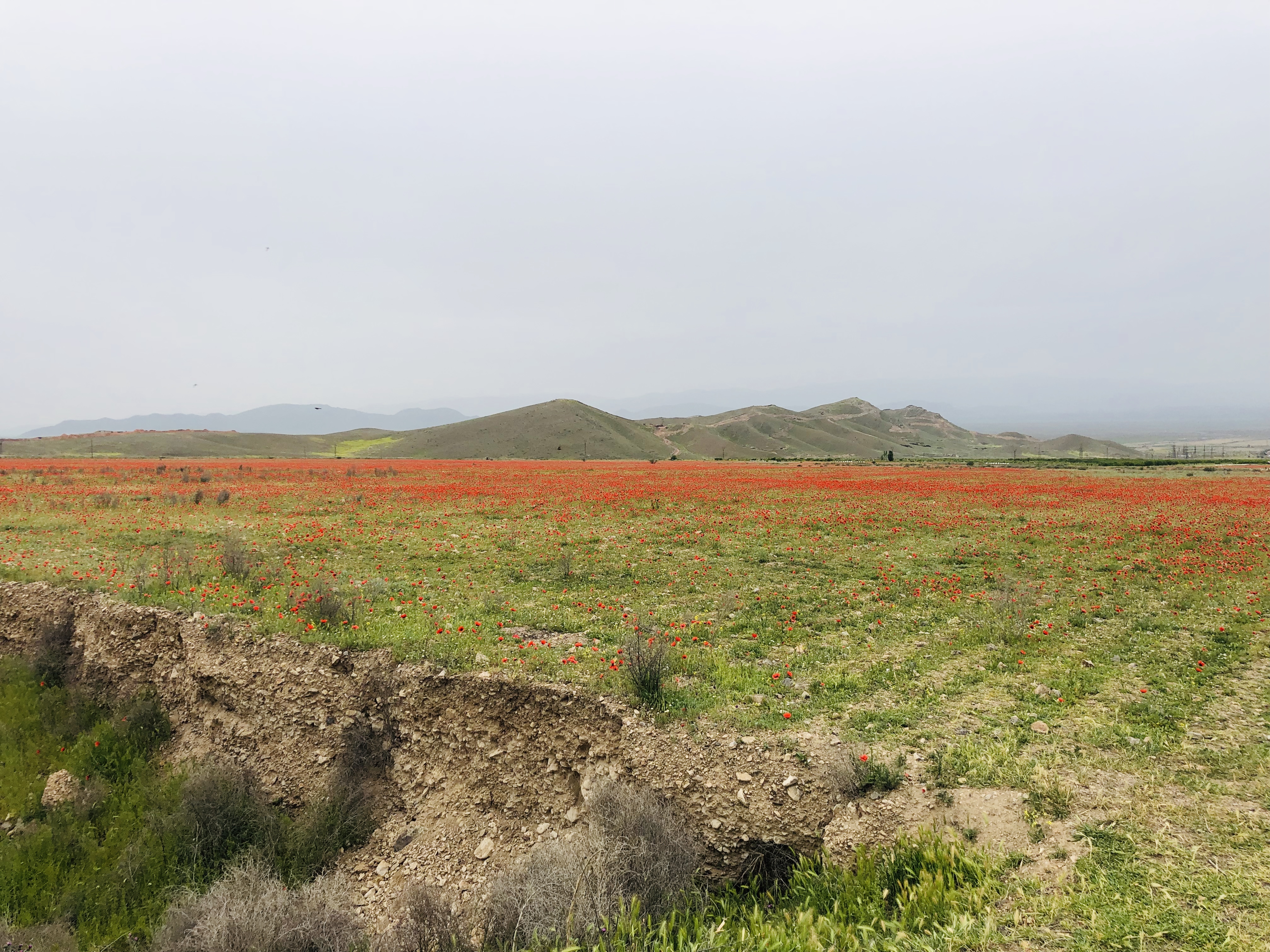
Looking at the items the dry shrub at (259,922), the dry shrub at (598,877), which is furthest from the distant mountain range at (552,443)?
the dry shrub at (598,877)

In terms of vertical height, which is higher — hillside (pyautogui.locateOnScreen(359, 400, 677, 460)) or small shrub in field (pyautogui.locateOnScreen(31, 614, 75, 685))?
hillside (pyautogui.locateOnScreen(359, 400, 677, 460))

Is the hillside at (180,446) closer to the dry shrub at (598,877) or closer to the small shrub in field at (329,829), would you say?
the small shrub in field at (329,829)

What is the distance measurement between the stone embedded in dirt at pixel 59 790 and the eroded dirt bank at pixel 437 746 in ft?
4.14

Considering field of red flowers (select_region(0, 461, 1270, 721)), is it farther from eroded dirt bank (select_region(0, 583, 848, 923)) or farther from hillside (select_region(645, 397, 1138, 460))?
hillside (select_region(645, 397, 1138, 460))

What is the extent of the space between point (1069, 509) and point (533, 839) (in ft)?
90.1

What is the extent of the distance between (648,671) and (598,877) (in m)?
2.87

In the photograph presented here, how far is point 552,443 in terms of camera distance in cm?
13538

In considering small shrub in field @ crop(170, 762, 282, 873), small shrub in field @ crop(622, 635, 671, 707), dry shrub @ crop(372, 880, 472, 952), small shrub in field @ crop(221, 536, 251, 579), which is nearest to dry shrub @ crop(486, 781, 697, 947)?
dry shrub @ crop(372, 880, 472, 952)

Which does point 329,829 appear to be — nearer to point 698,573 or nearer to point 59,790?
point 59,790

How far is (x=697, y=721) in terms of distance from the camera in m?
7.05

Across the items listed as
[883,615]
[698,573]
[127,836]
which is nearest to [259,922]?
[127,836]

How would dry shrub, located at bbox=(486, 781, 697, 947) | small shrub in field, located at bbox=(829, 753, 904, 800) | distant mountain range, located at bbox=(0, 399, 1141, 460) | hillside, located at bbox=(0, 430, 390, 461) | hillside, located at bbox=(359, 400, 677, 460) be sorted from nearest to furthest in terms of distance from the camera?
1. dry shrub, located at bbox=(486, 781, 697, 947)
2. small shrub in field, located at bbox=(829, 753, 904, 800)
3. hillside, located at bbox=(0, 430, 390, 461)
4. distant mountain range, located at bbox=(0, 399, 1141, 460)
5. hillside, located at bbox=(359, 400, 677, 460)

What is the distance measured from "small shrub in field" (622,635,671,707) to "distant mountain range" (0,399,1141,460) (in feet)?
357

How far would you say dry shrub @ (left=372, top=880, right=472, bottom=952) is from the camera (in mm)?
5199
